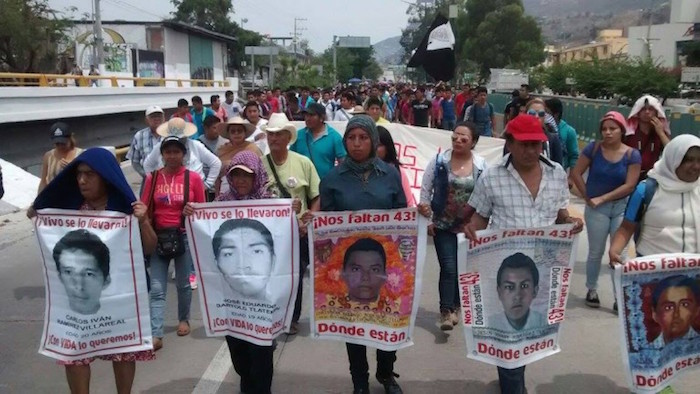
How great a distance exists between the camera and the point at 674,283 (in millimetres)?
3822

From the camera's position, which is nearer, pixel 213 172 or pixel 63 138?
pixel 63 138

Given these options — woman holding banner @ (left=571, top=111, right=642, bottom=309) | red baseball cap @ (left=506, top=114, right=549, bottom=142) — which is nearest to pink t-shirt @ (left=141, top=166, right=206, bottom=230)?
red baseball cap @ (left=506, top=114, right=549, bottom=142)

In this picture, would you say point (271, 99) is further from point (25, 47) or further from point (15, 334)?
point (25, 47)

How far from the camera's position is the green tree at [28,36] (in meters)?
33.1

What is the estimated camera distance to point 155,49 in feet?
168

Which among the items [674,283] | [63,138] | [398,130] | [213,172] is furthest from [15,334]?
[398,130]

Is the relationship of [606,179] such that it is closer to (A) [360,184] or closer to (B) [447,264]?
(B) [447,264]

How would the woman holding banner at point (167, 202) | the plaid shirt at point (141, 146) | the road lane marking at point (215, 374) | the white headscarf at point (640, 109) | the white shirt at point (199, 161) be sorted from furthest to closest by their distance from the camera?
1. the plaid shirt at point (141, 146)
2. the white shirt at point (199, 161)
3. the white headscarf at point (640, 109)
4. the woman holding banner at point (167, 202)
5. the road lane marking at point (215, 374)

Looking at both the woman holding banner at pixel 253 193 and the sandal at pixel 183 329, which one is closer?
the woman holding banner at pixel 253 193

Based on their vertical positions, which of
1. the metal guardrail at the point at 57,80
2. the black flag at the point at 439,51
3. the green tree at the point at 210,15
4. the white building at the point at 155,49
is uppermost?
the green tree at the point at 210,15

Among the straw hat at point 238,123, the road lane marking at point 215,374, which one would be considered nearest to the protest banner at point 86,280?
the road lane marking at point 215,374

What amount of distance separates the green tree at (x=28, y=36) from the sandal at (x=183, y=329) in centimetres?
3207

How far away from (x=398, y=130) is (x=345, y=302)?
19.0 ft

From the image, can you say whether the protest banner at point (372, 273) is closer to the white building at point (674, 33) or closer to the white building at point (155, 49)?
the white building at point (155, 49)
